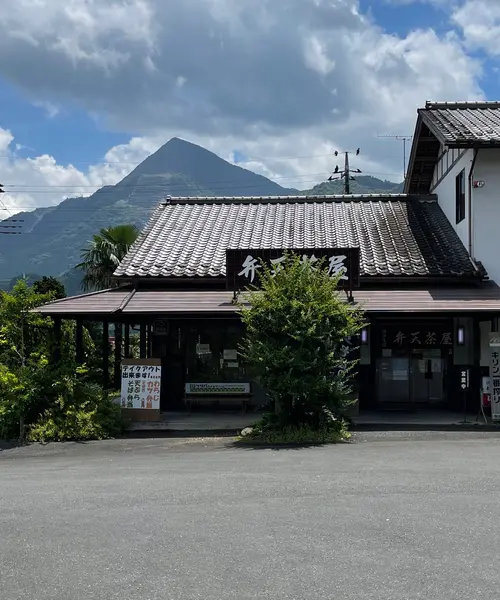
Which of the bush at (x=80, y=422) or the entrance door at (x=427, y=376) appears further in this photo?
the entrance door at (x=427, y=376)

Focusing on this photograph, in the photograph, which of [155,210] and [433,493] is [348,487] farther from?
[155,210]

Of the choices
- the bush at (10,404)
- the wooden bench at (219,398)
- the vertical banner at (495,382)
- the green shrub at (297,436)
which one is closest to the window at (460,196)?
the vertical banner at (495,382)

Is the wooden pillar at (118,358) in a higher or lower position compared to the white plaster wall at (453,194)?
lower

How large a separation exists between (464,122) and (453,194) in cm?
196

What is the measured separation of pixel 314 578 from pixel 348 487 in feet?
9.41

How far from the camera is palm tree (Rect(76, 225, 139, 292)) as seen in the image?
22.9 m

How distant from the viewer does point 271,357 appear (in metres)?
11.6

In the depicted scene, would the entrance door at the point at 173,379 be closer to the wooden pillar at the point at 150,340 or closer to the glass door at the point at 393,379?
the wooden pillar at the point at 150,340

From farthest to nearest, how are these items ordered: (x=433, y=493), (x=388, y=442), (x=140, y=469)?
(x=388, y=442) < (x=140, y=469) < (x=433, y=493)

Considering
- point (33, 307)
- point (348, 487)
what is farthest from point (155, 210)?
point (348, 487)

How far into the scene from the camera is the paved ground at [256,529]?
4.31 metres

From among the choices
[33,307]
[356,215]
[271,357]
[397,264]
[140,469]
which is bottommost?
[140,469]

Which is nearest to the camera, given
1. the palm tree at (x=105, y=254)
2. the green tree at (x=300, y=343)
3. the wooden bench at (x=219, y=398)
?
the green tree at (x=300, y=343)

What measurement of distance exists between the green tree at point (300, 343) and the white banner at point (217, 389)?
3.70 meters
